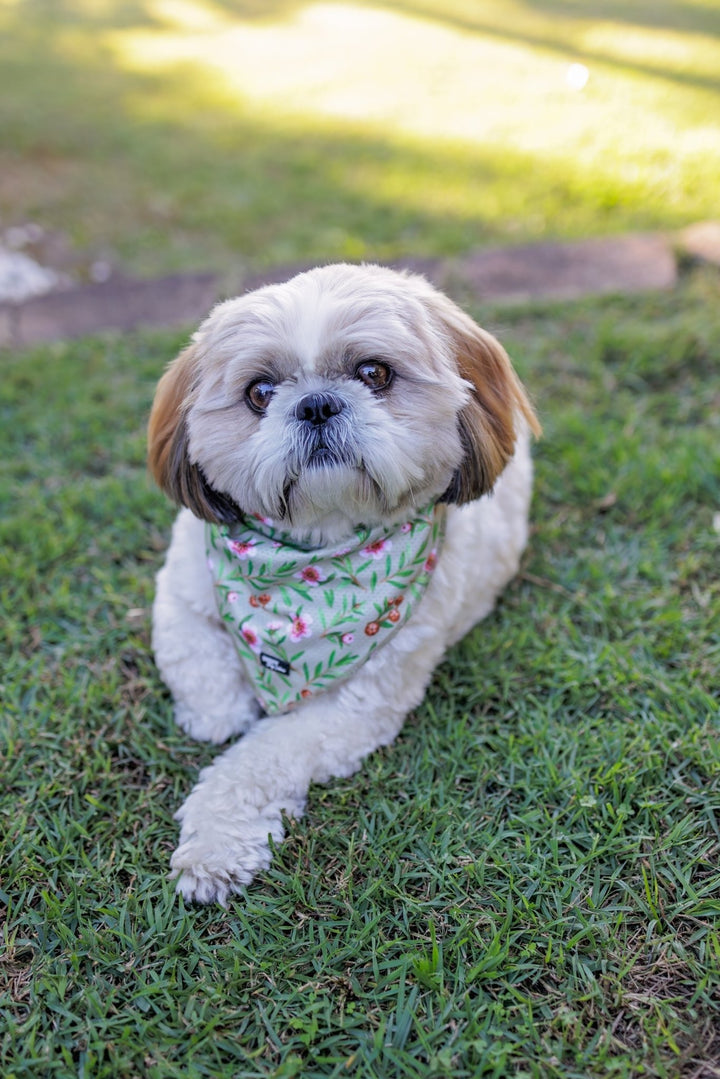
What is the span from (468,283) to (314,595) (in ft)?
10.5

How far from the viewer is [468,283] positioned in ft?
16.4

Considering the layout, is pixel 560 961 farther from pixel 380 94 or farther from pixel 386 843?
pixel 380 94

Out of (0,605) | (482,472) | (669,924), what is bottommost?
(0,605)

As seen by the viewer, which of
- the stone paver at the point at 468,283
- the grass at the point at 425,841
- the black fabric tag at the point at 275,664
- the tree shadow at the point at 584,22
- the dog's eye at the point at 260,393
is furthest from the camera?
the tree shadow at the point at 584,22

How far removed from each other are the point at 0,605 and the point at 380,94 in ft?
27.5

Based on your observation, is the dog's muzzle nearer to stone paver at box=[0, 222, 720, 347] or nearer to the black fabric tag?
the black fabric tag

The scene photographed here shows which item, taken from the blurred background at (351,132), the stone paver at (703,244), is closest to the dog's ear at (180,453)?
the blurred background at (351,132)

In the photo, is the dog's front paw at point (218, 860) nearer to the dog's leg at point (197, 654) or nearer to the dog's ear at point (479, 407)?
the dog's leg at point (197, 654)

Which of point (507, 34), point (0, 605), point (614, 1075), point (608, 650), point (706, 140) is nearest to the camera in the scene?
point (614, 1075)

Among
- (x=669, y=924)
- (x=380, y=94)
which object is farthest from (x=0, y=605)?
(x=380, y=94)

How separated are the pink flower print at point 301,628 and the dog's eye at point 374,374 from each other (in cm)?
69

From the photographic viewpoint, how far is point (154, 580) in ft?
10.0

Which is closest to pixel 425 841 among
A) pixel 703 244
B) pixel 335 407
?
pixel 335 407

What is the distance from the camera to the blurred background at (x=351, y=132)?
592 centimetres
